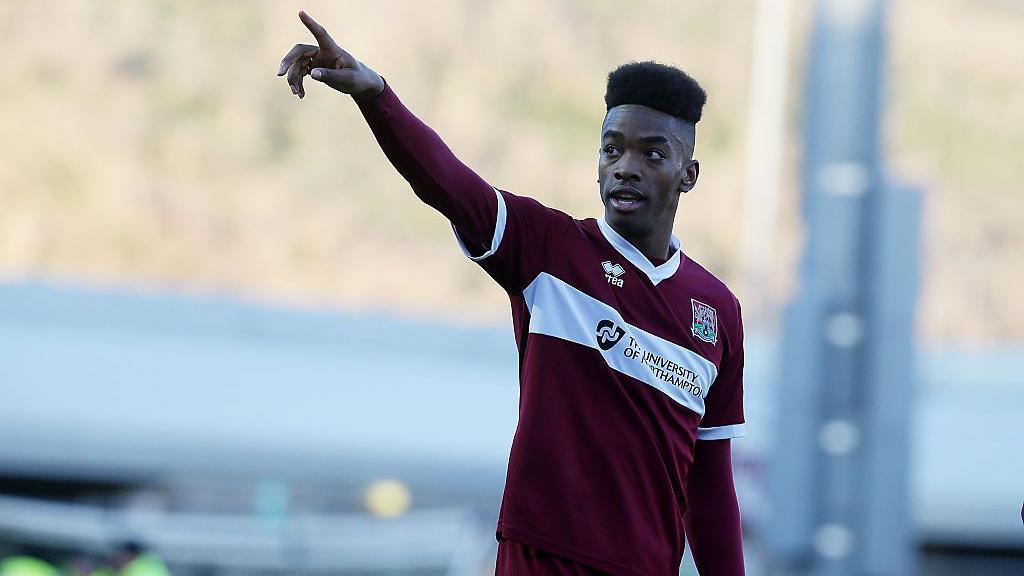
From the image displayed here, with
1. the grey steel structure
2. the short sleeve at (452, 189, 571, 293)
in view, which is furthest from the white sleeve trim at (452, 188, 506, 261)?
the grey steel structure

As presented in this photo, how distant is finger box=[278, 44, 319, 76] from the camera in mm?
2369

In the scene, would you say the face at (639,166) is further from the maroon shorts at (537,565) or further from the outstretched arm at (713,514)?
the maroon shorts at (537,565)

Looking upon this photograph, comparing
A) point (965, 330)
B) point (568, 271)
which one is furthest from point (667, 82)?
point (965, 330)

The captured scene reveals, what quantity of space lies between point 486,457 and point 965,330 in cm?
2795

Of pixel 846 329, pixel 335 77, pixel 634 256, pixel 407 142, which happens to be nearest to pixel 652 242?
pixel 634 256

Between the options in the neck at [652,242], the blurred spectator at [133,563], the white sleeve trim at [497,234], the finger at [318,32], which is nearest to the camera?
the finger at [318,32]

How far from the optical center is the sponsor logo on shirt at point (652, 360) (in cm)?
270

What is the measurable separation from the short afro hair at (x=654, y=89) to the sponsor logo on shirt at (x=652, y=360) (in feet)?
1.47

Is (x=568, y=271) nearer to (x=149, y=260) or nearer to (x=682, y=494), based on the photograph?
(x=682, y=494)

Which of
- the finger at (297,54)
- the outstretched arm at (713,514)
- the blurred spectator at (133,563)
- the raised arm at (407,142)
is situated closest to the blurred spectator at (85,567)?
the blurred spectator at (133,563)

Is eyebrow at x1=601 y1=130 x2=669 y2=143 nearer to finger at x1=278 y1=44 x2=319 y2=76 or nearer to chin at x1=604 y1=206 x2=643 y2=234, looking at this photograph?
chin at x1=604 y1=206 x2=643 y2=234

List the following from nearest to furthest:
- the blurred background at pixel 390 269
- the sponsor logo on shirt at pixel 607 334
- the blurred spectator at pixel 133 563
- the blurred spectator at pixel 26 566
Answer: the sponsor logo on shirt at pixel 607 334 → the blurred background at pixel 390 269 → the blurred spectator at pixel 133 563 → the blurred spectator at pixel 26 566

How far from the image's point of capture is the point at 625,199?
276cm

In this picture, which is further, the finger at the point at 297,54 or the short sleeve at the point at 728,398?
the short sleeve at the point at 728,398
